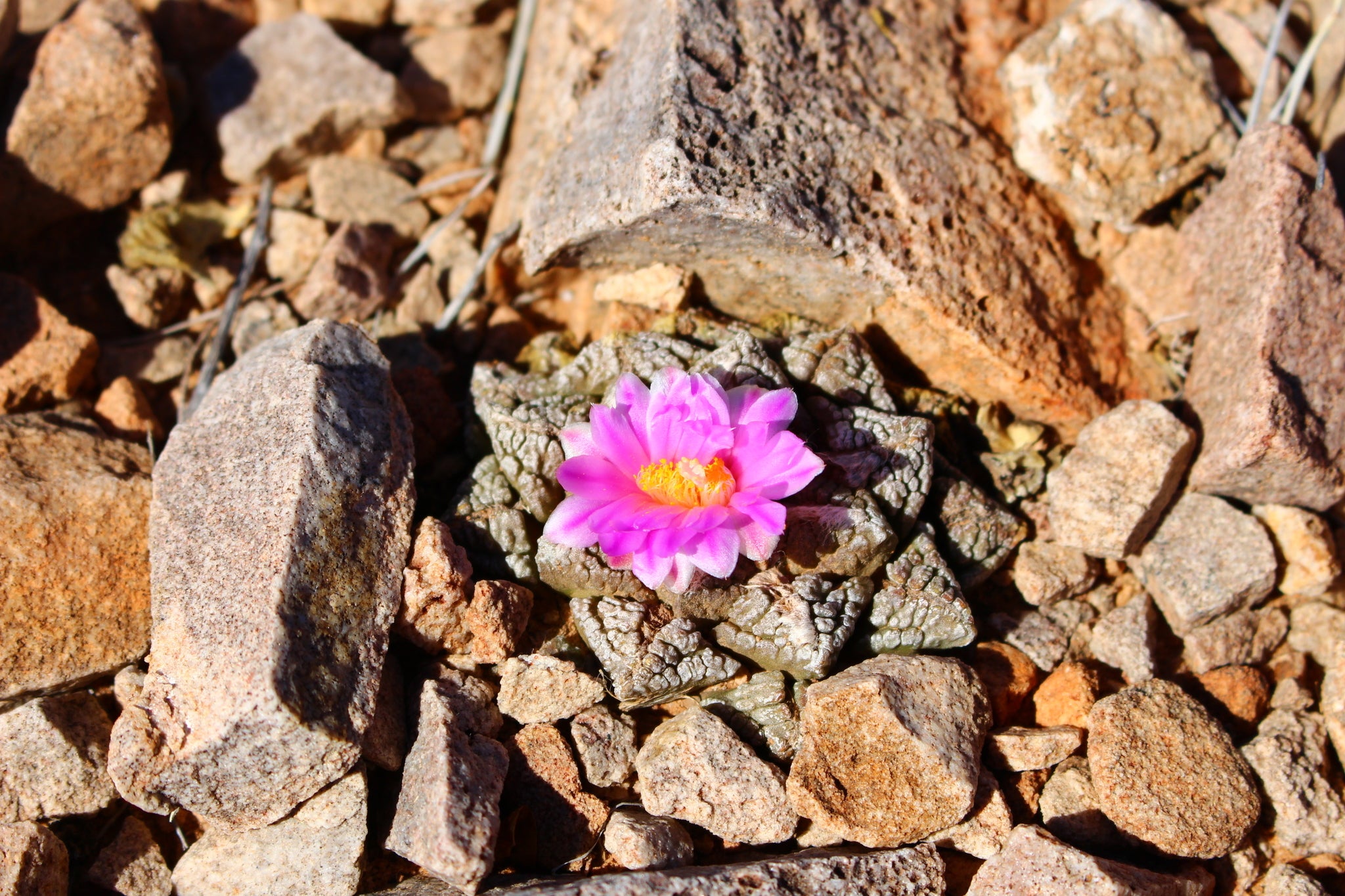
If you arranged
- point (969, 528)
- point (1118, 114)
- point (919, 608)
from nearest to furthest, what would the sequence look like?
point (919, 608) → point (969, 528) → point (1118, 114)

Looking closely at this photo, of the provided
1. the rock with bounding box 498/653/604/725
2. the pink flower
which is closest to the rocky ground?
the rock with bounding box 498/653/604/725

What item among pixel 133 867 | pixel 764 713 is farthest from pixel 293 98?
pixel 764 713

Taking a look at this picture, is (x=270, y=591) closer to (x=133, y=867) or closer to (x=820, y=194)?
(x=133, y=867)

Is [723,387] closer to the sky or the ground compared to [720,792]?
closer to the sky

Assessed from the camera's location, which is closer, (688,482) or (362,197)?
(688,482)

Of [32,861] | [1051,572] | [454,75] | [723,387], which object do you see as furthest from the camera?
[454,75]

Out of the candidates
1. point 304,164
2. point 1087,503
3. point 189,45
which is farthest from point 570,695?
point 189,45

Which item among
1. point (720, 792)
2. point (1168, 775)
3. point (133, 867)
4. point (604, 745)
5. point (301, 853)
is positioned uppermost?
point (1168, 775)
